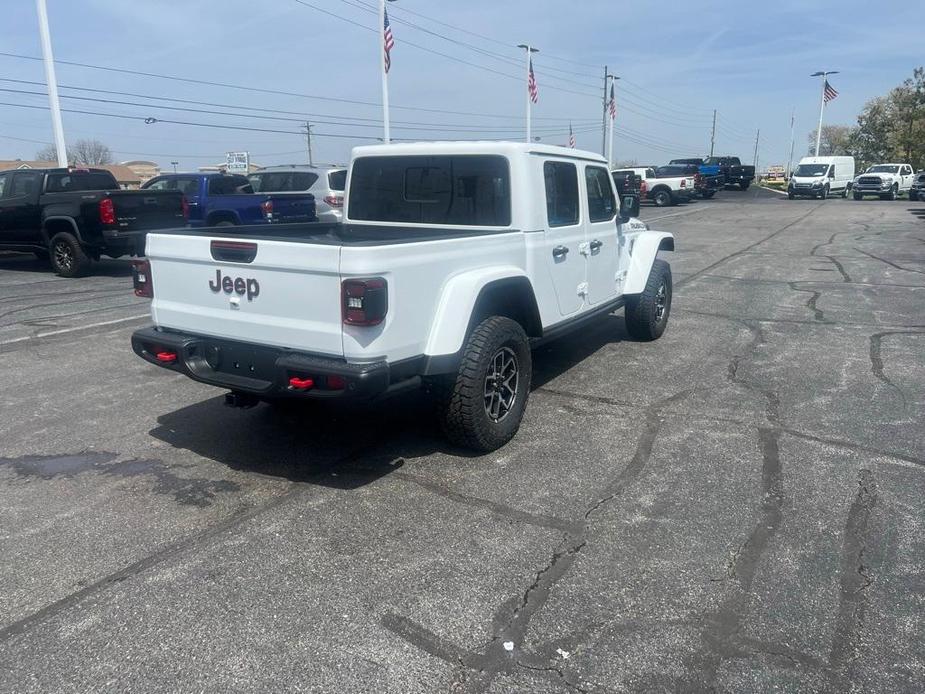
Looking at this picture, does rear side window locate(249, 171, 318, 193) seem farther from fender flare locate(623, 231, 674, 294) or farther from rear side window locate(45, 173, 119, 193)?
fender flare locate(623, 231, 674, 294)

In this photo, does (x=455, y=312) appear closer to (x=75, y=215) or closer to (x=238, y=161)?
(x=75, y=215)

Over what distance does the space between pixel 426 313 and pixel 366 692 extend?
7.03 ft

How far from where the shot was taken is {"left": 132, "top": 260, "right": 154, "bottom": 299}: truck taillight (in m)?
4.82

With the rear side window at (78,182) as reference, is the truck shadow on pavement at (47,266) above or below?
below

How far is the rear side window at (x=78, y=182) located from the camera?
13.4m

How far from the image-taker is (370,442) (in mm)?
5051

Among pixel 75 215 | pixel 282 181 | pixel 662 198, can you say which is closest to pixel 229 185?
pixel 282 181

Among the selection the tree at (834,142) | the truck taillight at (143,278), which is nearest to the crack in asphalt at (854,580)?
the truck taillight at (143,278)

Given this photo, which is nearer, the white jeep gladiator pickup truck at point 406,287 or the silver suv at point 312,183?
the white jeep gladiator pickup truck at point 406,287

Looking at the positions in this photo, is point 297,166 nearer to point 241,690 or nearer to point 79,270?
point 79,270

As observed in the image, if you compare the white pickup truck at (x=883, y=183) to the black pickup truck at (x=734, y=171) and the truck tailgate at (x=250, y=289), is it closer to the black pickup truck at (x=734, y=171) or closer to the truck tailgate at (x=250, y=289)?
the black pickup truck at (x=734, y=171)

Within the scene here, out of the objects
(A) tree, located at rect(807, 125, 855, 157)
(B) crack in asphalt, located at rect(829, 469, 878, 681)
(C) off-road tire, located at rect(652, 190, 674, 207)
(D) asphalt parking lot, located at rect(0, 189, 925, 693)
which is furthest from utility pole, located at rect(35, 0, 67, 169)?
(A) tree, located at rect(807, 125, 855, 157)

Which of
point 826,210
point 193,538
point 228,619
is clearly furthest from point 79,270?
point 826,210

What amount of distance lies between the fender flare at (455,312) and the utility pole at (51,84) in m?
16.8
